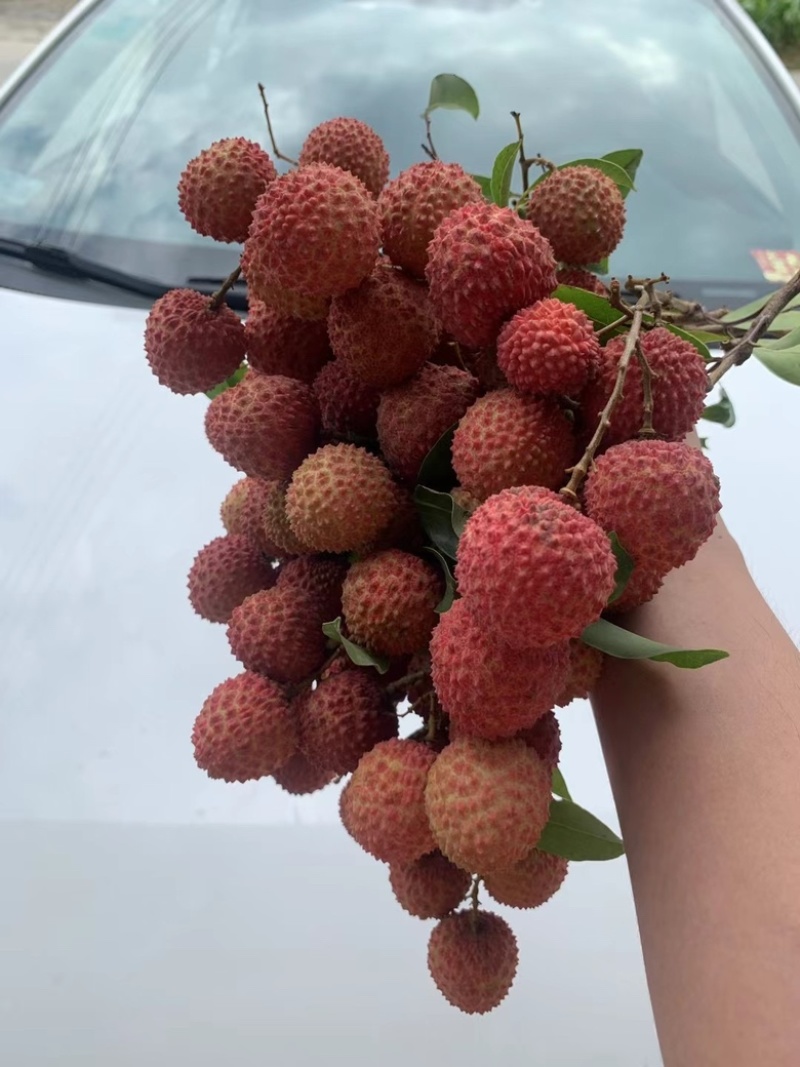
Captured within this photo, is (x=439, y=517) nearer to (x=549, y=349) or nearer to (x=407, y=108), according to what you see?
(x=549, y=349)

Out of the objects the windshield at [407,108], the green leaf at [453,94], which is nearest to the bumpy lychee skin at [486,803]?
the green leaf at [453,94]

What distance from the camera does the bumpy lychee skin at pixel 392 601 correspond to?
2.18 ft

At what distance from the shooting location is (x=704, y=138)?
73.6 inches

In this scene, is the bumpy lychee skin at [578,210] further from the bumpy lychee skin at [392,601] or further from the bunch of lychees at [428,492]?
the bumpy lychee skin at [392,601]

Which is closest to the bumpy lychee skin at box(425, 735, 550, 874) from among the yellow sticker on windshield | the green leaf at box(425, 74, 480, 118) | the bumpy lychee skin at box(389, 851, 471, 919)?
the bumpy lychee skin at box(389, 851, 471, 919)

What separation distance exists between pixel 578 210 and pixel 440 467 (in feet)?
0.75

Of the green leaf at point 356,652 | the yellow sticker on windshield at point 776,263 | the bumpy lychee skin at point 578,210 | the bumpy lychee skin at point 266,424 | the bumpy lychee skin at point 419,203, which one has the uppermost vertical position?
Answer: the bumpy lychee skin at point 578,210

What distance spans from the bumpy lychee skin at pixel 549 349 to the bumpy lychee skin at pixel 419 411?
0.07 m

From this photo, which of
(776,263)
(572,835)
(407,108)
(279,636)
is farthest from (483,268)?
(407,108)

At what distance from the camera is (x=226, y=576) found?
795 mm

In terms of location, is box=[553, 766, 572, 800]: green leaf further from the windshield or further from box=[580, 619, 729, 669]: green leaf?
the windshield

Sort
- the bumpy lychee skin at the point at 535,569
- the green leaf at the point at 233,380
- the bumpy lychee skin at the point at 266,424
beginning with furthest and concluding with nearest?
1. the green leaf at the point at 233,380
2. the bumpy lychee skin at the point at 266,424
3. the bumpy lychee skin at the point at 535,569

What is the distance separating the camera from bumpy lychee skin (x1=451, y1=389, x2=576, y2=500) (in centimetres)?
61

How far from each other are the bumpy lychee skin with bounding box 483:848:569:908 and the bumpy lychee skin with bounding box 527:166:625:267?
1.50 feet
